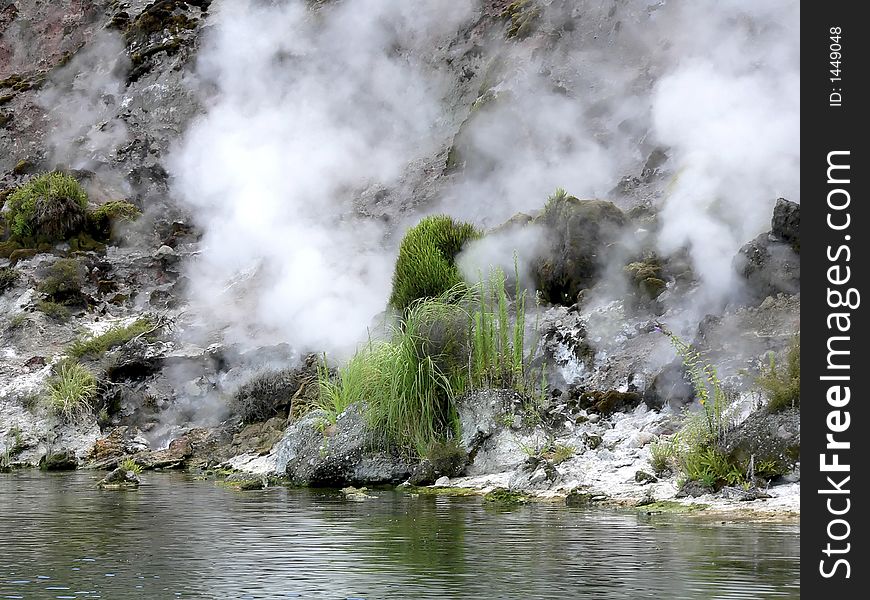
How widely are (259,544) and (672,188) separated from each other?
39.9ft

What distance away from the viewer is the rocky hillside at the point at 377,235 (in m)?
13.7

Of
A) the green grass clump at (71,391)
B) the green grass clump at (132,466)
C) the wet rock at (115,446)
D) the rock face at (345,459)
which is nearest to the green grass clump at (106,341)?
the green grass clump at (71,391)

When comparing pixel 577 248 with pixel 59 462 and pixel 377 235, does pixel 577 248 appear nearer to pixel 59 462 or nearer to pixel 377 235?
pixel 377 235

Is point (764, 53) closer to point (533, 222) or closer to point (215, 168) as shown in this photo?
point (533, 222)

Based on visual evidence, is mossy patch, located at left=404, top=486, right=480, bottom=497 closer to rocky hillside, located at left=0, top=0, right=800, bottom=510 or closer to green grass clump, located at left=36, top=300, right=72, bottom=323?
rocky hillside, located at left=0, top=0, right=800, bottom=510

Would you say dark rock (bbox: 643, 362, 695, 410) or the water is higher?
dark rock (bbox: 643, 362, 695, 410)

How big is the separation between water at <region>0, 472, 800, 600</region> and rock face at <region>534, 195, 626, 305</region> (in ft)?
23.4

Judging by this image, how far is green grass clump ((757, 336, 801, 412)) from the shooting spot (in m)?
10.7

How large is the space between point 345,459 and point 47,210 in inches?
726

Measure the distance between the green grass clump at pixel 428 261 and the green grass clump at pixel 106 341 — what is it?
8.64m

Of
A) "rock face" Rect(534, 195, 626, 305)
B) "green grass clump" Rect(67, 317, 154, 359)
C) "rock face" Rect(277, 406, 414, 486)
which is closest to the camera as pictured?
"rock face" Rect(277, 406, 414, 486)

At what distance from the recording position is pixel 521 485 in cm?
1197

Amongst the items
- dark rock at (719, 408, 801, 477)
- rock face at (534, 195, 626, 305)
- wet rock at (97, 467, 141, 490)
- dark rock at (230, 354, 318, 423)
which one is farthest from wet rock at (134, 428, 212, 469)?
dark rock at (719, 408, 801, 477)
